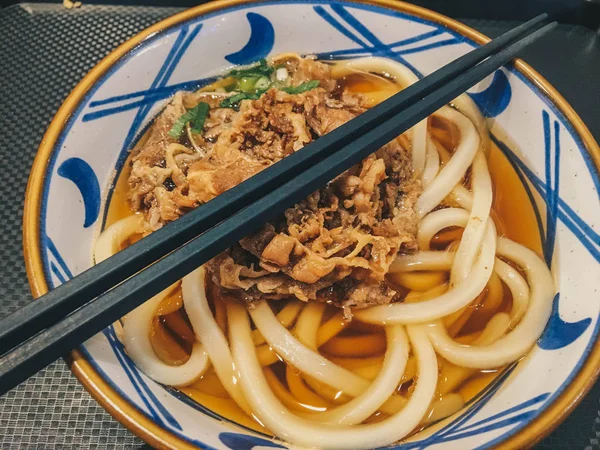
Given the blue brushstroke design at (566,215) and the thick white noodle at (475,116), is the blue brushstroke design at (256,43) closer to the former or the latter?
the thick white noodle at (475,116)

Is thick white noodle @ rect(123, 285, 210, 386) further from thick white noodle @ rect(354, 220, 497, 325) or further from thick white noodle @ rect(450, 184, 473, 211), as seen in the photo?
thick white noodle @ rect(450, 184, 473, 211)

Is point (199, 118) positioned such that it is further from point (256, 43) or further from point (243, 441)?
point (243, 441)

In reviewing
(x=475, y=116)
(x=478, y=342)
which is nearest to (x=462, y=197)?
(x=475, y=116)

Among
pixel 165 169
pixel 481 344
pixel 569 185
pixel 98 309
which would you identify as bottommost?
pixel 481 344

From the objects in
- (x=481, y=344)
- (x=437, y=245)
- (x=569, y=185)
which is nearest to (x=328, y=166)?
(x=437, y=245)

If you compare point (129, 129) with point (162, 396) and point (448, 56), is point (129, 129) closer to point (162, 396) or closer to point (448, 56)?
point (162, 396)

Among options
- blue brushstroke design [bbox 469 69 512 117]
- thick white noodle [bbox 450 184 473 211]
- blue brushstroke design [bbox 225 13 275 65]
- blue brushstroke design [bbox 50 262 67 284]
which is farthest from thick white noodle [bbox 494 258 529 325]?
blue brushstroke design [bbox 50 262 67 284]
